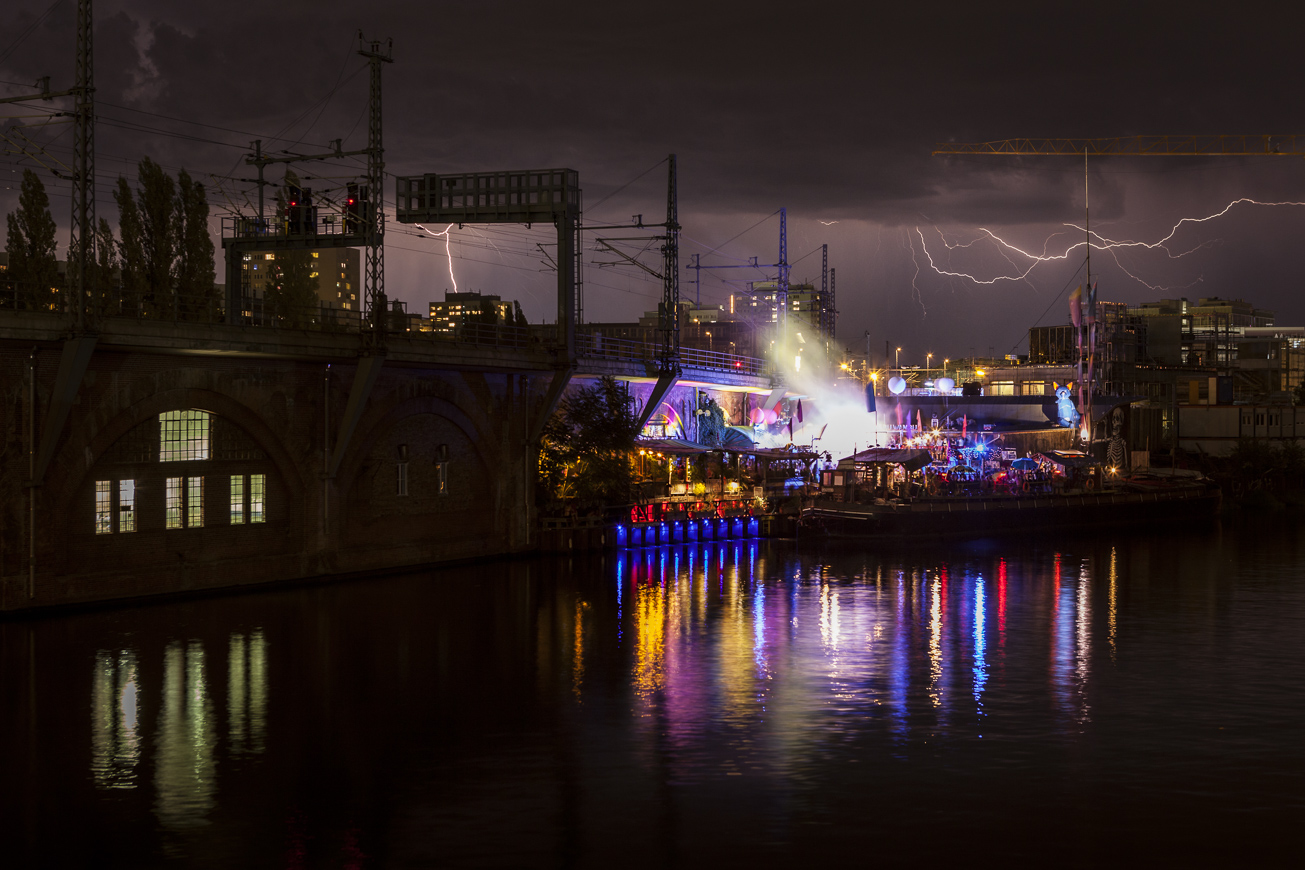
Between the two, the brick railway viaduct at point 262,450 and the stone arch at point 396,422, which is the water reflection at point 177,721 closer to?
the brick railway viaduct at point 262,450

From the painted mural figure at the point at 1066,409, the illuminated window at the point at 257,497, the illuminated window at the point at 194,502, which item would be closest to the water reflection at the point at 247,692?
the illuminated window at the point at 194,502

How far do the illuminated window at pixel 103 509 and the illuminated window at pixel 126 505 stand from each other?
299 mm

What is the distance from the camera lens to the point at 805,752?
965 inches

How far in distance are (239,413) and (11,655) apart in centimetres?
1171

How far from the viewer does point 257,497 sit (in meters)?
41.6

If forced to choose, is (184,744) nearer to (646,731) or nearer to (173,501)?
(646,731)

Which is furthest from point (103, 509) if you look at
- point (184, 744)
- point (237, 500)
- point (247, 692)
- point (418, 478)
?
point (184, 744)

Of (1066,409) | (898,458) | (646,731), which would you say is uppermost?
(1066,409)

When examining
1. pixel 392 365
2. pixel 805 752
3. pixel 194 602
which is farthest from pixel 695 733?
pixel 392 365

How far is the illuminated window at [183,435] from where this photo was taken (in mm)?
38469

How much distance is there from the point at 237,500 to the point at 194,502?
171 centimetres

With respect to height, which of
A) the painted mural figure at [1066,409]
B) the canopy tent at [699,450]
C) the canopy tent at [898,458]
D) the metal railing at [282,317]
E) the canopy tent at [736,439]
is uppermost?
the metal railing at [282,317]

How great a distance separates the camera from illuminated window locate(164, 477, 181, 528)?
38625mm

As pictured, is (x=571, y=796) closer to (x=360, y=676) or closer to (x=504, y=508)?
(x=360, y=676)
